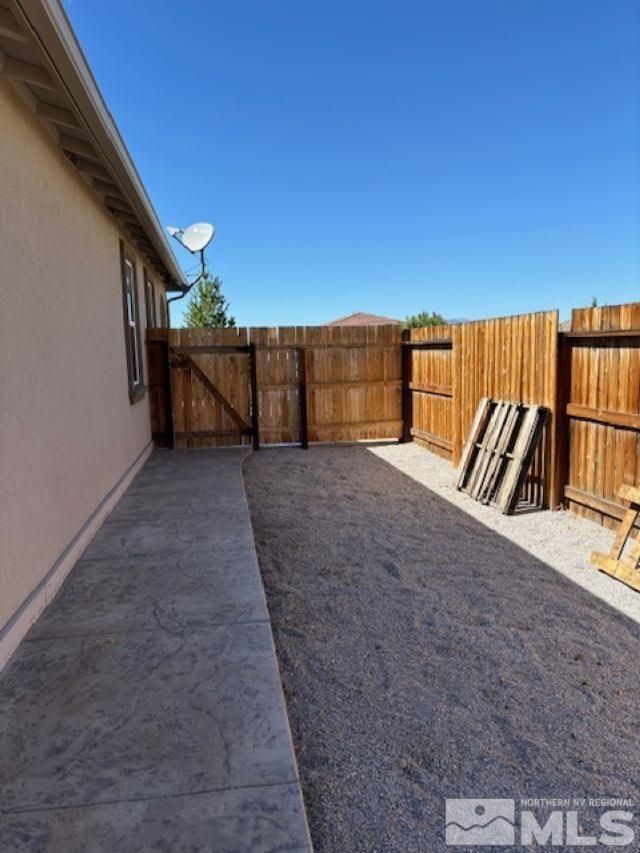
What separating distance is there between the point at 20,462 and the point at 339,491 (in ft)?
14.2

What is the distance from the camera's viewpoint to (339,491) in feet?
22.1

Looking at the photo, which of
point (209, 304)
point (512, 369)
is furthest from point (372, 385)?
point (209, 304)

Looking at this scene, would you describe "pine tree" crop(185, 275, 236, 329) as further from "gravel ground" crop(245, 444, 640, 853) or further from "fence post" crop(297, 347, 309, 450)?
"gravel ground" crop(245, 444, 640, 853)

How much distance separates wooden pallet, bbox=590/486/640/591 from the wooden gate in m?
6.34

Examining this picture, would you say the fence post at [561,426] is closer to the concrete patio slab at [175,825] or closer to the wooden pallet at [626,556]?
the wooden pallet at [626,556]

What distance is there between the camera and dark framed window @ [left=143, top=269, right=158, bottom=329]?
9117mm

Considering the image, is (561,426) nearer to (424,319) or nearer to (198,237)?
(198,237)

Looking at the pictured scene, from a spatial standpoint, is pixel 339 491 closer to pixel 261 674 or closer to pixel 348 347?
pixel 348 347

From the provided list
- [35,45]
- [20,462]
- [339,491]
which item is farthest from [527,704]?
[339,491]

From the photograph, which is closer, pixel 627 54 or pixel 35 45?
pixel 35 45

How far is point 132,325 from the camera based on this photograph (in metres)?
7.48

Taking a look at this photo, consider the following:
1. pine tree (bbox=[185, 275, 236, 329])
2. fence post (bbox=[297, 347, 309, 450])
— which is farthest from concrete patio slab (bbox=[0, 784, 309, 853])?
pine tree (bbox=[185, 275, 236, 329])

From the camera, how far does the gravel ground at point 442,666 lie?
1.94 metres
